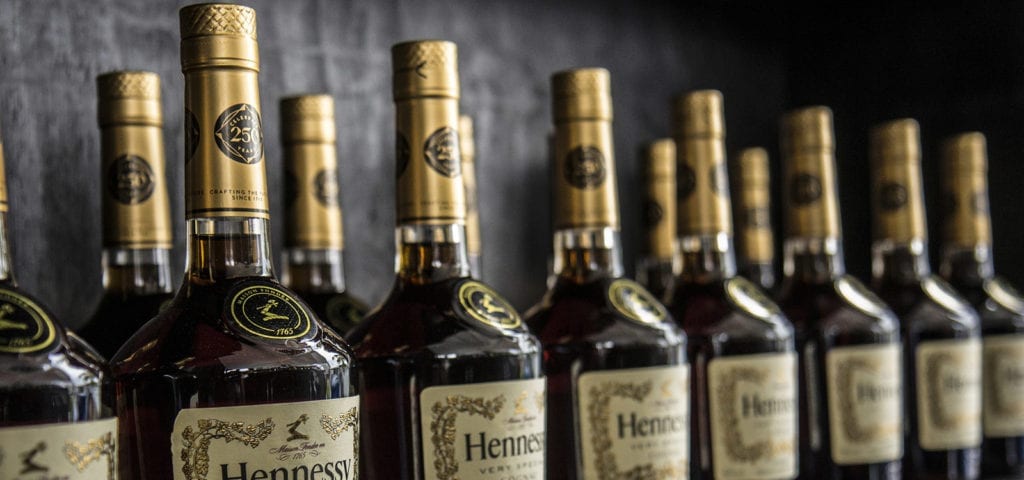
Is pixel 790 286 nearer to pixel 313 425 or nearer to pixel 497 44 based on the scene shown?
pixel 497 44

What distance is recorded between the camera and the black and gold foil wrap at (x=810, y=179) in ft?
4.93

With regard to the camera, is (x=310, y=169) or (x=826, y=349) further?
(x=826, y=349)

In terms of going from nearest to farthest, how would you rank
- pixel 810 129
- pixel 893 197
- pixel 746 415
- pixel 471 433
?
pixel 471 433
pixel 746 415
pixel 810 129
pixel 893 197

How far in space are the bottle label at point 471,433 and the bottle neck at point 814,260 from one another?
62cm

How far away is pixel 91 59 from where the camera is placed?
1.15 meters

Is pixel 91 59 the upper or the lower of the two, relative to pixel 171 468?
upper

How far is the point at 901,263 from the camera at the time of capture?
1636 millimetres

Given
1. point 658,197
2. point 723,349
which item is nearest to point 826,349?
point 723,349

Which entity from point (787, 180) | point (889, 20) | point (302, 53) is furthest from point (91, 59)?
point (889, 20)

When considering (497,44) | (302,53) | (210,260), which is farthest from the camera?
(497,44)

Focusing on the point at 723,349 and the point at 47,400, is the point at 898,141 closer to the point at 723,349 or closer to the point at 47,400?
the point at 723,349

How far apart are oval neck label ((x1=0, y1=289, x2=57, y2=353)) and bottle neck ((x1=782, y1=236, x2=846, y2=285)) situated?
3.14ft

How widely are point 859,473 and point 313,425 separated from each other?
30.1 inches

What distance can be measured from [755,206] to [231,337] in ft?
2.92
